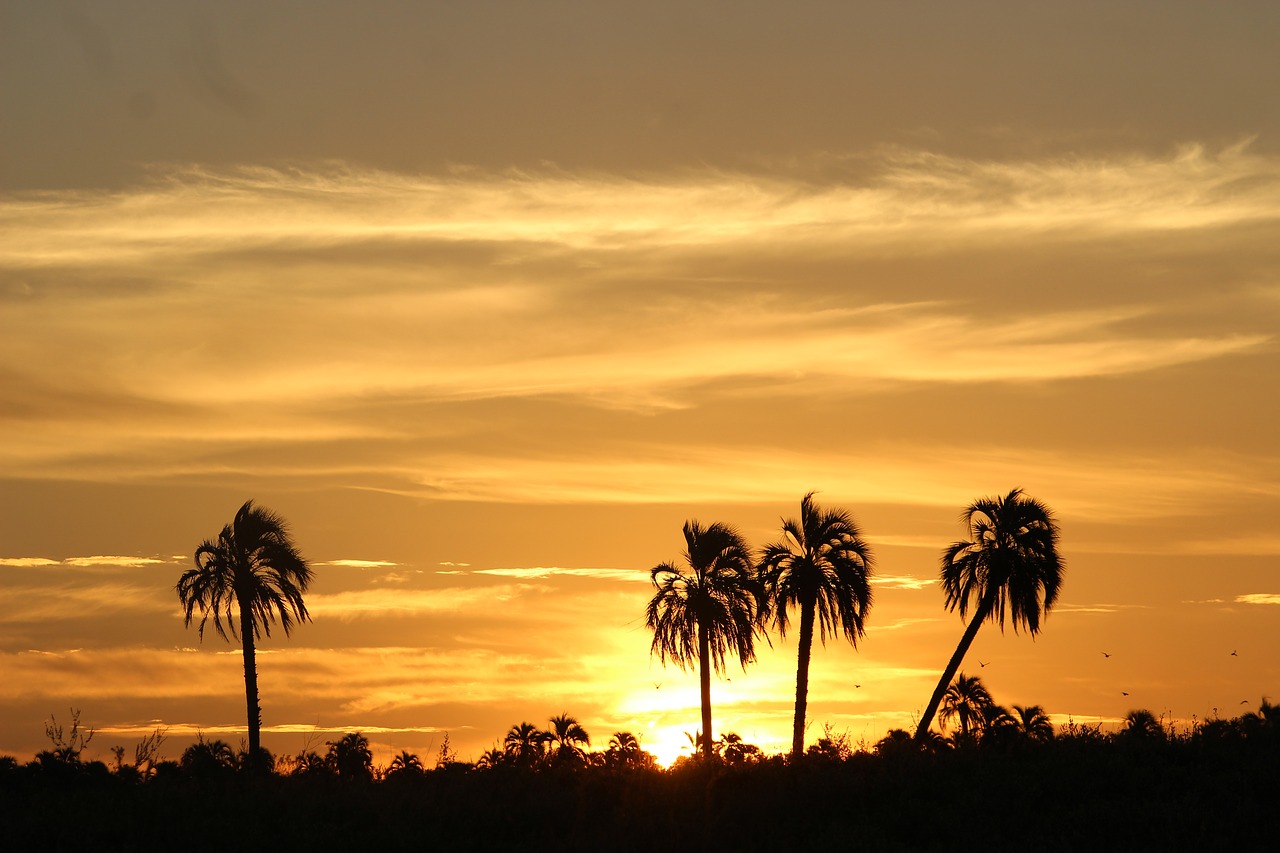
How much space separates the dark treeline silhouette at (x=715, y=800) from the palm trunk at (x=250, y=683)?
80.2 feet

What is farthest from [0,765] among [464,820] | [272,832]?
[464,820]

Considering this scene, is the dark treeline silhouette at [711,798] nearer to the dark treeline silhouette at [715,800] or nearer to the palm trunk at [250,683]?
the dark treeline silhouette at [715,800]

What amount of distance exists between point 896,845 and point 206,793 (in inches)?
669

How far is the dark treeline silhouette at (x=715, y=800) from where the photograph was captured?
35.5m

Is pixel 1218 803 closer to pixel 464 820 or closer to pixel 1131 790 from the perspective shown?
pixel 1131 790

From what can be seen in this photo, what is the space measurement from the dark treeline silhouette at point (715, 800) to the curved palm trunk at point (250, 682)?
24.4m

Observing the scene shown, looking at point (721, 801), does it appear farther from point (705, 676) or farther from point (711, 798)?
point (705, 676)

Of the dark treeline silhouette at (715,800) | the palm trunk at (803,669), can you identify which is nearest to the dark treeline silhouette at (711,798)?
the dark treeline silhouette at (715,800)

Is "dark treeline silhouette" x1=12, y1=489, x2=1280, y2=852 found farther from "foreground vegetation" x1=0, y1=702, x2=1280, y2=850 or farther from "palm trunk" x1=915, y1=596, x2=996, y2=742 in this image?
"palm trunk" x1=915, y1=596, x2=996, y2=742

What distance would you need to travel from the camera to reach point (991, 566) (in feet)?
217

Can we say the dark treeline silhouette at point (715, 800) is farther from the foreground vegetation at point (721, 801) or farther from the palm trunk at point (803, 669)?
the palm trunk at point (803, 669)

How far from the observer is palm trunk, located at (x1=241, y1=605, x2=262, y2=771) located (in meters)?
66.9

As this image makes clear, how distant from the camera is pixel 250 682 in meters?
68.9

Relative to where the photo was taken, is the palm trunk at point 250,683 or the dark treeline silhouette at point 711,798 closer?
the dark treeline silhouette at point 711,798
